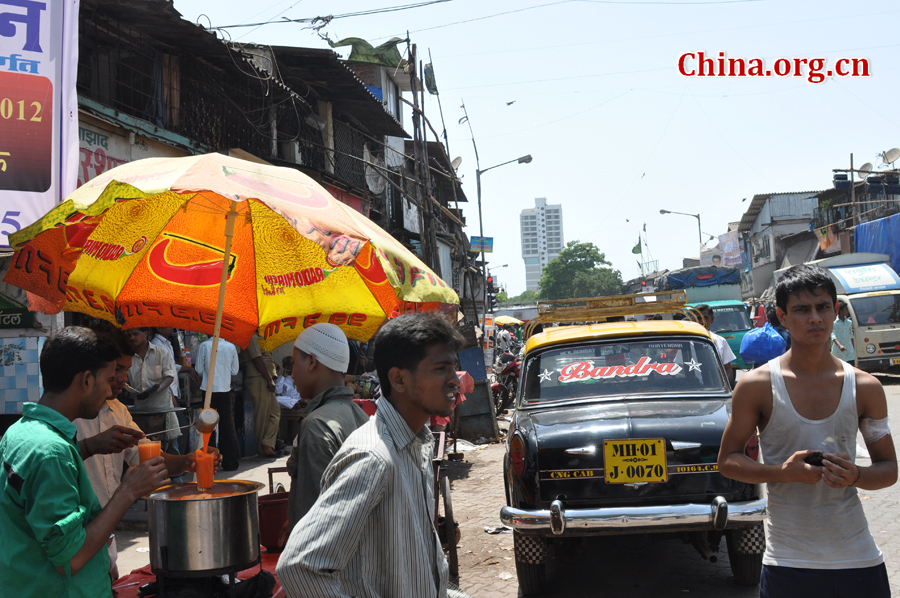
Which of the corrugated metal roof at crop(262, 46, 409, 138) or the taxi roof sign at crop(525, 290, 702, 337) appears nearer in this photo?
the taxi roof sign at crop(525, 290, 702, 337)

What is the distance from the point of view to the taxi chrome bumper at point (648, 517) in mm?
4637

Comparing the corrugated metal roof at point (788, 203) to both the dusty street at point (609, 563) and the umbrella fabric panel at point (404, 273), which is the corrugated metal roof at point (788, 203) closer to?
the dusty street at point (609, 563)

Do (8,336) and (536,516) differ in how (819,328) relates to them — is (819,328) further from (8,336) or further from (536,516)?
(8,336)

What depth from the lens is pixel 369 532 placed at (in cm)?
172

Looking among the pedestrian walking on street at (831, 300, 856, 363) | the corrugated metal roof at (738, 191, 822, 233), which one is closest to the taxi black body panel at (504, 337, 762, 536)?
the pedestrian walking on street at (831, 300, 856, 363)

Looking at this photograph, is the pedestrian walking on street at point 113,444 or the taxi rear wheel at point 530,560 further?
the taxi rear wheel at point 530,560

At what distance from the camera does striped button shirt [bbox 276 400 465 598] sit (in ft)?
5.36

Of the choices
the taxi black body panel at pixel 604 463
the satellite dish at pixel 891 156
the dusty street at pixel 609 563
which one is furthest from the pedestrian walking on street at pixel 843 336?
the satellite dish at pixel 891 156

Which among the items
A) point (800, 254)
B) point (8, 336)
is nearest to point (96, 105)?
point (8, 336)

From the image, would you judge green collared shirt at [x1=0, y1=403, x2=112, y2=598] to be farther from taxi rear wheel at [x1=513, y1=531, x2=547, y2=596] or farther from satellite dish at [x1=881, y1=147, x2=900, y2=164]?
satellite dish at [x1=881, y1=147, x2=900, y2=164]

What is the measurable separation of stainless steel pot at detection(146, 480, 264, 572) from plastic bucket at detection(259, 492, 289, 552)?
107cm

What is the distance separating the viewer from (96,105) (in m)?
9.20

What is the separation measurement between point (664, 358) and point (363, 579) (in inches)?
183

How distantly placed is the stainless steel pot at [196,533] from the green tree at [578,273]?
97.6 meters
